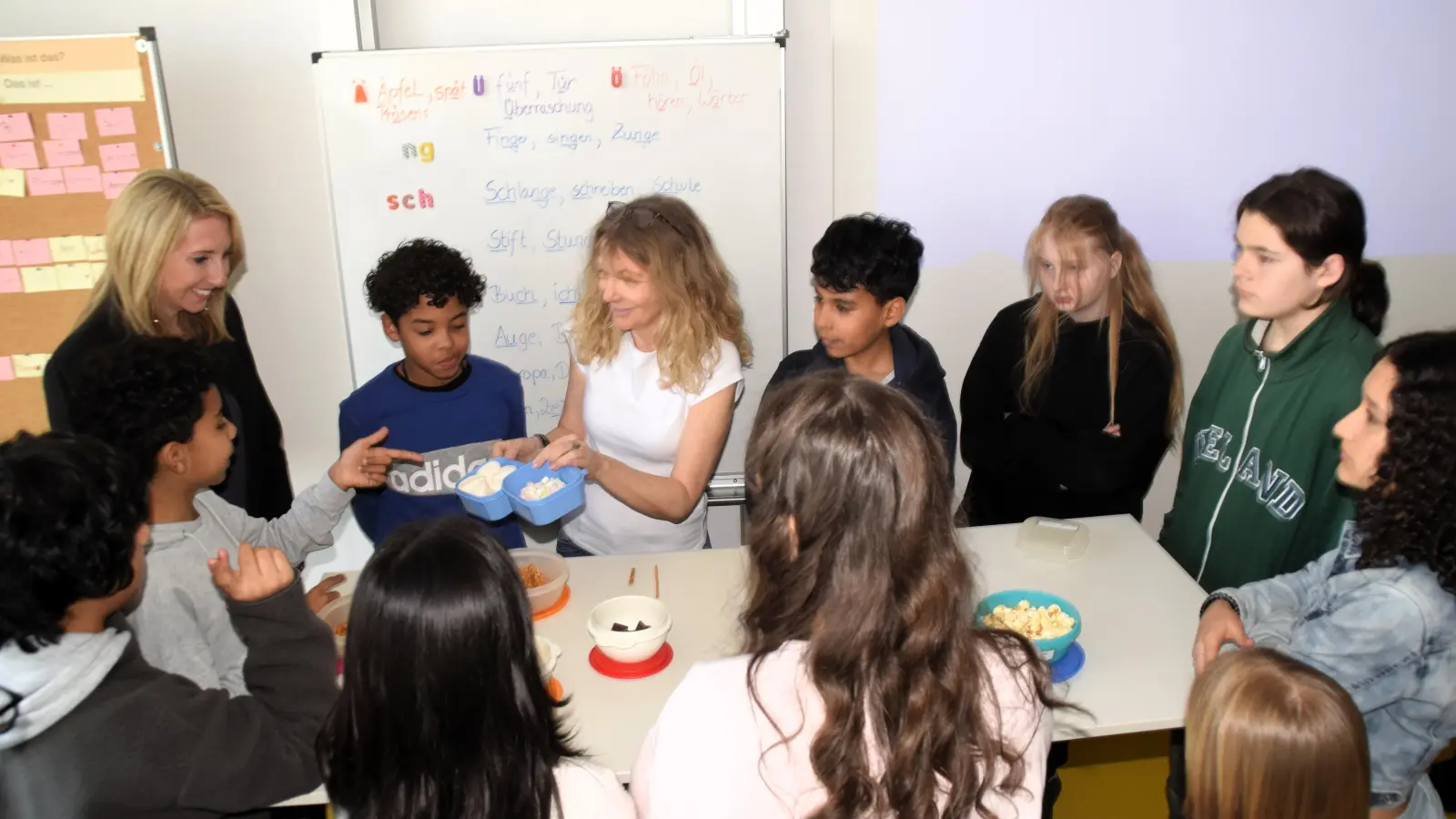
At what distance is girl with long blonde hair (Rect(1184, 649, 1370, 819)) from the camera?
1395 millimetres

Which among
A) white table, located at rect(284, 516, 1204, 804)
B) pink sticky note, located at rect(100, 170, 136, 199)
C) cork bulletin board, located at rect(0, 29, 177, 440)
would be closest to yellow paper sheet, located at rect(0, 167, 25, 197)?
cork bulletin board, located at rect(0, 29, 177, 440)

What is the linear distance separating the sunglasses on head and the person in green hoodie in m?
1.36

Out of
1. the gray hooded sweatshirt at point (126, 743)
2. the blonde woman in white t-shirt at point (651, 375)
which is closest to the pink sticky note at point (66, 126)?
the blonde woman in white t-shirt at point (651, 375)

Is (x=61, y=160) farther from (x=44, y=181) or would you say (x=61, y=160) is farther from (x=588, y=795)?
(x=588, y=795)

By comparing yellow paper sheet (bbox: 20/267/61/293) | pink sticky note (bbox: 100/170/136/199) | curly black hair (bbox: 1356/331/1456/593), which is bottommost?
curly black hair (bbox: 1356/331/1456/593)

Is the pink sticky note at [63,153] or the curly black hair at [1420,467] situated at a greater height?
the pink sticky note at [63,153]

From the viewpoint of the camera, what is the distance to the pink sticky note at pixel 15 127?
9.45 ft

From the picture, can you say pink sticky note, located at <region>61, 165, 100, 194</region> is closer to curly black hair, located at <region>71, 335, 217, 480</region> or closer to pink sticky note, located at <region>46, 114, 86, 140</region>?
pink sticky note, located at <region>46, 114, 86, 140</region>

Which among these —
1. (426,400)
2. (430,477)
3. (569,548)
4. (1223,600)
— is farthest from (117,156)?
(1223,600)

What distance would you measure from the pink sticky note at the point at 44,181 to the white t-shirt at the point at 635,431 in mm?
1771

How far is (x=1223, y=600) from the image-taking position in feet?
6.29

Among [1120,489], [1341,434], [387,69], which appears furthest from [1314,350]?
[387,69]

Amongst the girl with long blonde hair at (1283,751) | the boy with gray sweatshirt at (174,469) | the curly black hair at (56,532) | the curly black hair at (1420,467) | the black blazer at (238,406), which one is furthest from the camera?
the black blazer at (238,406)

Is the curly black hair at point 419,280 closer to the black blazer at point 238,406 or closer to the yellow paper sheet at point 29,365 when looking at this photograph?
the black blazer at point 238,406
